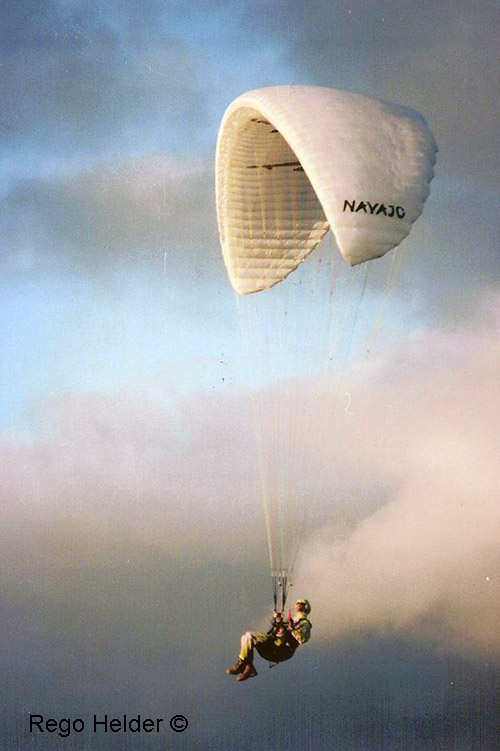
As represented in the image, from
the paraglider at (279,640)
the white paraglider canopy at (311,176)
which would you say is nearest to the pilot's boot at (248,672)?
the paraglider at (279,640)

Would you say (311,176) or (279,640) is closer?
(311,176)

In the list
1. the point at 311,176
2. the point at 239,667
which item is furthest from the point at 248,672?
the point at 311,176

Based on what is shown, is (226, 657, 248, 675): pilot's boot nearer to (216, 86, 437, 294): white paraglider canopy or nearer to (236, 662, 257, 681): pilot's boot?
(236, 662, 257, 681): pilot's boot

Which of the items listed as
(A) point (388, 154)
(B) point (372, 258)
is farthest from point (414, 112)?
(B) point (372, 258)

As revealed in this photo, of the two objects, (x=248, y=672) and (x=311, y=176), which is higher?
(x=311, y=176)

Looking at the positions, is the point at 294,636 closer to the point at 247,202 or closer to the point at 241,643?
the point at 241,643

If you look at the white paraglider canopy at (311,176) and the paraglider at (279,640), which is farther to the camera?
the paraglider at (279,640)

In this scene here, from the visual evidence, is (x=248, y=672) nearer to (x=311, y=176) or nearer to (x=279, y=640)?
(x=279, y=640)

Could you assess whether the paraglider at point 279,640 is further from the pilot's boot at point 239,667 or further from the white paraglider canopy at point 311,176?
the white paraglider canopy at point 311,176
